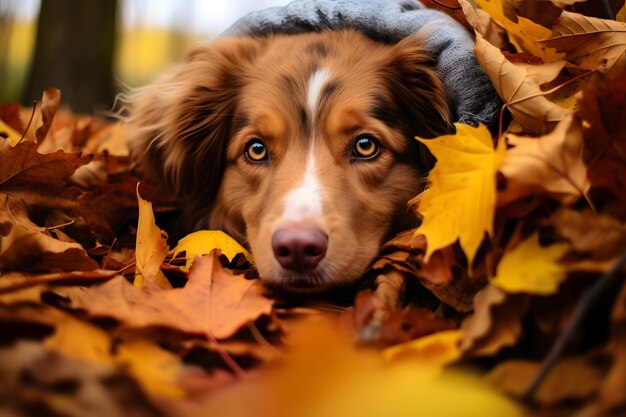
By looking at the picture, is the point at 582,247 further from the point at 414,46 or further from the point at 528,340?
the point at 414,46

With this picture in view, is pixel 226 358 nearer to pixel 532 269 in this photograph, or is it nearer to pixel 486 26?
pixel 532 269

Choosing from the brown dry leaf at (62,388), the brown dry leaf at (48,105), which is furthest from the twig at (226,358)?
the brown dry leaf at (48,105)

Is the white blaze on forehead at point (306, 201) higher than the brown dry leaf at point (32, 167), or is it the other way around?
the brown dry leaf at point (32, 167)

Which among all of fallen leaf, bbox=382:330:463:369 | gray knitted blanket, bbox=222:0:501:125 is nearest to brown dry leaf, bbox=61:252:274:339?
fallen leaf, bbox=382:330:463:369

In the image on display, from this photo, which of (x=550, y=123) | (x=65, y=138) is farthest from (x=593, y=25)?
(x=65, y=138)

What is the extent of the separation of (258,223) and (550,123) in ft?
4.34

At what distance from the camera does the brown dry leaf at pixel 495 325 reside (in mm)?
1506

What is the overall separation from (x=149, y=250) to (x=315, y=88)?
3.63 feet

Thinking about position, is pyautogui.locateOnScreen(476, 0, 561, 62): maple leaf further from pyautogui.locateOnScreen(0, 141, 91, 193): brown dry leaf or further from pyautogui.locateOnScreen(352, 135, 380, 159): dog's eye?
pyautogui.locateOnScreen(0, 141, 91, 193): brown dry leaf

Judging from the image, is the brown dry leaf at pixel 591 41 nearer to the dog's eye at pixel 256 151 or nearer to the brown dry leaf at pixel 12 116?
the dog's eye at pixel 256 151

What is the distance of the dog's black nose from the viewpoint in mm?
2160

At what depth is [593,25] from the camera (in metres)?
2.26

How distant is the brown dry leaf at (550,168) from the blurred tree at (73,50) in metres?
7.90

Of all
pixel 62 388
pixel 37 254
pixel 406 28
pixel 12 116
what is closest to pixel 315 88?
pixel 406 28
